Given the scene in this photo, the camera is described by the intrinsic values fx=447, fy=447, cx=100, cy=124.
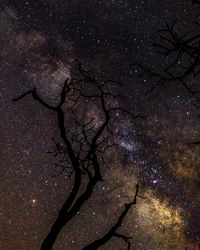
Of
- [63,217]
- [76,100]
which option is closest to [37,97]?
[76,100]

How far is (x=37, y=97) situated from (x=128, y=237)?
4030 mm

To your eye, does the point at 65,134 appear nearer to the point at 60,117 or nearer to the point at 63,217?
the point at 60,117

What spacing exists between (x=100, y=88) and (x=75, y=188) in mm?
2675

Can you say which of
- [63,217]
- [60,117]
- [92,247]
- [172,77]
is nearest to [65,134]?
[60,117]

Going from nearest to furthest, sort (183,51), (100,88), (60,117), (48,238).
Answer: (183,51) → (48,238) → (60,117) → (100,88)

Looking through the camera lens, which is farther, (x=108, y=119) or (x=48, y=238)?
(x=108, y=119)

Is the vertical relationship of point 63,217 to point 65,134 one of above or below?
below

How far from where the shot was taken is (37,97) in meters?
9.91

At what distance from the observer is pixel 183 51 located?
3.51 metres

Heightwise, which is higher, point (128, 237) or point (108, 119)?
point (108, 119)

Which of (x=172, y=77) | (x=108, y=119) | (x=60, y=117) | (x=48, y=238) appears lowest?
(x=48, y=238)

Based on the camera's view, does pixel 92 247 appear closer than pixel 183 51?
No

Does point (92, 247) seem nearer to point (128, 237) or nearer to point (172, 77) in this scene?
point (128, 237)

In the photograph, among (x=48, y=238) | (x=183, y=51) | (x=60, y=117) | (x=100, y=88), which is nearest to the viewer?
(x=183, y=51)
